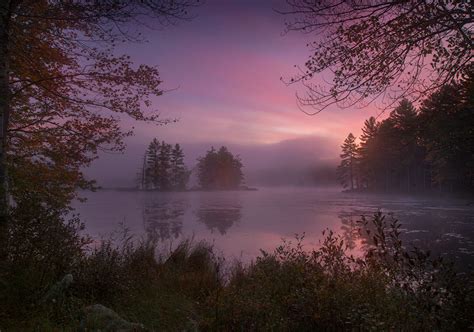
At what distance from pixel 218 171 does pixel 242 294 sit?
3585 inches

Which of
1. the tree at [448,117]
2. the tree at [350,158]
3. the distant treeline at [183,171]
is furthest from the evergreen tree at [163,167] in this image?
the tree at [448,117]

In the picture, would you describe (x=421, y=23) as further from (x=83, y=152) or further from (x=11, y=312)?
(x=83, y=152)

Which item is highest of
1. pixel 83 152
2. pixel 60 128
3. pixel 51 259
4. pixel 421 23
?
pixel 421 23

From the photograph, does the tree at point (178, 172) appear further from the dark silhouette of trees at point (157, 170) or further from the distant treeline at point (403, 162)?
the distant treeline at point (403, 162)

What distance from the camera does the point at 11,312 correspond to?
4449 mm

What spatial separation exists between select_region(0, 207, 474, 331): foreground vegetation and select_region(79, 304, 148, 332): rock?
0.20 meters

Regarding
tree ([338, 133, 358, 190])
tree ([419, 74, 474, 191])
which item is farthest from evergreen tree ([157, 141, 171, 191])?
tree ([419, 74, 474, 191])

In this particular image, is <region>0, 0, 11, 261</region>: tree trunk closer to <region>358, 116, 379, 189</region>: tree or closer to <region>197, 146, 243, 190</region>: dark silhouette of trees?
<region>358, 116, 379, 189</region>: tree

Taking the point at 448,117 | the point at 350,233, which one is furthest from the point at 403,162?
the point at 448,117

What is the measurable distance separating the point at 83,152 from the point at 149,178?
238 feet

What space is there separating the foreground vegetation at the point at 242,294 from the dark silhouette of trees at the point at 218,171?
3508 inches

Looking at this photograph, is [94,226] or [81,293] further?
[94,226]

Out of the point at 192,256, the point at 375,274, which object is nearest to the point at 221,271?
the point at 192,256

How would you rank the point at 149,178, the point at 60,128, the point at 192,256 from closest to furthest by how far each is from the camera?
the point at 60,128 < the point at 192,256 < the point at 149,178
